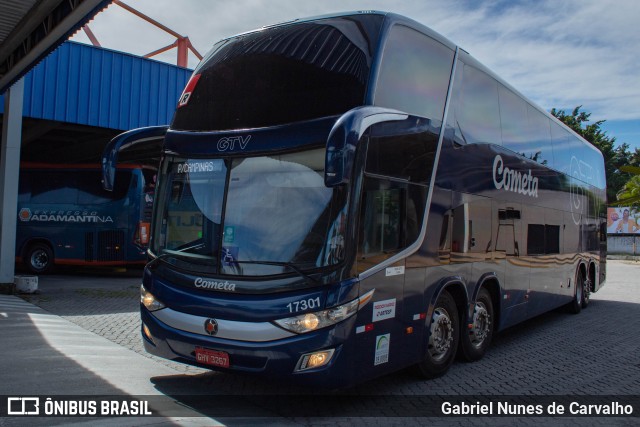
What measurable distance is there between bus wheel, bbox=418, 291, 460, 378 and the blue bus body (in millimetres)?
12210

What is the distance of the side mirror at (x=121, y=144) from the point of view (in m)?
5.98

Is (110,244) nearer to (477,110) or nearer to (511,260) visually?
(511,260)

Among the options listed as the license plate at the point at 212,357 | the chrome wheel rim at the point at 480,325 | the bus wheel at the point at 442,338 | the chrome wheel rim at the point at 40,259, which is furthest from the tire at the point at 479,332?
the chrome wheel rim at the point at 40,259

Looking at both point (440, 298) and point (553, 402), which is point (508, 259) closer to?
point (440, 298)

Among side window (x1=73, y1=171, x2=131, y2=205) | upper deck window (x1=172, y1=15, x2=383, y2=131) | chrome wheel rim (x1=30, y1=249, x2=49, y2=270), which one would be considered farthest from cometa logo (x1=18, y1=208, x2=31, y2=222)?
upper deck window (x1=172, y1=15, x2=383, y2=131)

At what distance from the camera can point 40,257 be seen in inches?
679

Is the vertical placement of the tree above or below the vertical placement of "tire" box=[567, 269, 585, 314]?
above

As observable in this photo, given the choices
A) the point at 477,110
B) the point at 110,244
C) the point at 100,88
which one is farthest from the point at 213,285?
the point at 110,244

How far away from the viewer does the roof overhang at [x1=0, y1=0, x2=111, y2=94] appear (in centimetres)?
771

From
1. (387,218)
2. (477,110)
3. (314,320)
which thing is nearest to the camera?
(314,320)

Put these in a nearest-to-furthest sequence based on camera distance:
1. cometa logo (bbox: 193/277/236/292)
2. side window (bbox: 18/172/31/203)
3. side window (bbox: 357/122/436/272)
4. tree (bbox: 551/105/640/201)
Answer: cometa logo (bbox: 193/277/236/292) → side window (bbox: 357/122/436/272) → side window (bbox: 18/172/31/203) → tree (bbox: 551/105/640/201)

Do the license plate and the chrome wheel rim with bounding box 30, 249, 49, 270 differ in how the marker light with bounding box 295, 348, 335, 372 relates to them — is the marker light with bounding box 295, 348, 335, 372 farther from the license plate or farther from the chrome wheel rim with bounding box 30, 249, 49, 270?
the chrome wheel rim with bounding box 30, 249, 49, 270

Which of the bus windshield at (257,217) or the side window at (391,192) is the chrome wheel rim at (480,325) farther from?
the bus windshield at (257,217)

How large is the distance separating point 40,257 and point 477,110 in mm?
14626
